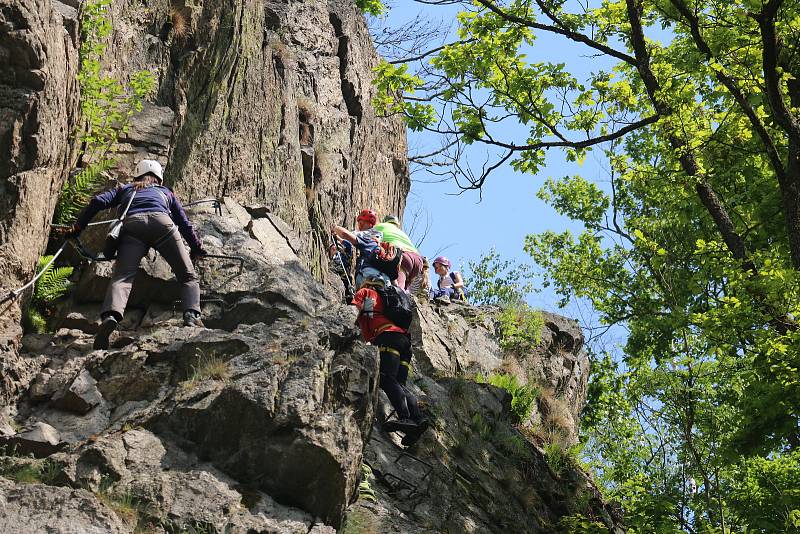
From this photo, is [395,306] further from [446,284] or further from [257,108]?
[446,284]

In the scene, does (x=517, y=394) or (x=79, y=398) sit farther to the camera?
(x=517, y=394)

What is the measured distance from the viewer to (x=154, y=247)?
891 cm

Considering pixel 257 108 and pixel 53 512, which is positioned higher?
pixel 257 108

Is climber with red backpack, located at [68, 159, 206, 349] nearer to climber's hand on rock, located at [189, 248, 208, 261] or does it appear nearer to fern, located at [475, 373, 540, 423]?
climber's hand on rock, located at [189, 248, 208, 261]

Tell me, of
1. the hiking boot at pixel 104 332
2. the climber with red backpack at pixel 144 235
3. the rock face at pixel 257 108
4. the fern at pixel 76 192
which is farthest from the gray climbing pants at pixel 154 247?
the rock face at pixel 257 108

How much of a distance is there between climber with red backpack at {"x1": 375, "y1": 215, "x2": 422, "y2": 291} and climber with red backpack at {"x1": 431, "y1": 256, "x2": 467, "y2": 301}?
6.68 metres

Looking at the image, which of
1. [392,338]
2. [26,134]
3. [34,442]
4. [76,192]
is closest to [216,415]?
[34,442]

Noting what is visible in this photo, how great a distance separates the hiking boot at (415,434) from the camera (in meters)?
10.0

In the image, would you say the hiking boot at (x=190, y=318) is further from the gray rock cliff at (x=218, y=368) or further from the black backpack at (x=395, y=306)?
the black backpack at (x=395, y=306)

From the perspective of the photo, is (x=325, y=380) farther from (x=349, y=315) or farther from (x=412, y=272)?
(x=412, y=272)

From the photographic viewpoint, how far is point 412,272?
40.8 ft

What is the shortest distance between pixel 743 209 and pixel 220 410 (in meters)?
9.20

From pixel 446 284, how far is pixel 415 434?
32.2 feet

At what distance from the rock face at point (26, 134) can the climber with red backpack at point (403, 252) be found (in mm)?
4093
